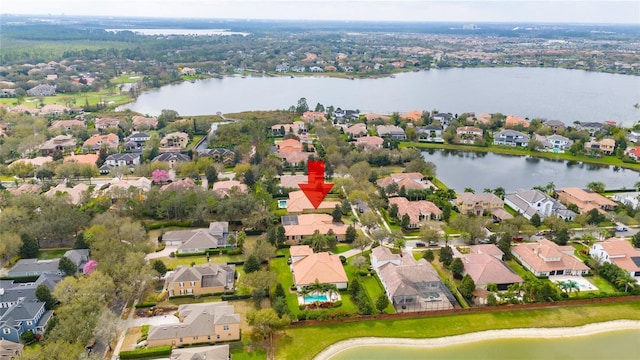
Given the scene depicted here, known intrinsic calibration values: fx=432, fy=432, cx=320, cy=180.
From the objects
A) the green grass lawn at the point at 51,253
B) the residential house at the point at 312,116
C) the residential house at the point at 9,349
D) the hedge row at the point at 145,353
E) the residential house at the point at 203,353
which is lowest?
the green grass lawn at the point at 51,253

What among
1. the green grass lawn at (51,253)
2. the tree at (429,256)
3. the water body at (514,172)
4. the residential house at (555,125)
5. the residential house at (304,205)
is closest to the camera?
the tree at (429,256)

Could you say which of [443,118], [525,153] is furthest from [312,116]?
[525,153]

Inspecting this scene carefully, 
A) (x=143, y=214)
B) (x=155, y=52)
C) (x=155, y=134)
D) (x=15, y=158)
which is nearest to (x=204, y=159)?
(x=143, y=214)

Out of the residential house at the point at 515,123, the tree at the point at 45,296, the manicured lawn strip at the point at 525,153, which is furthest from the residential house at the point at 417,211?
the residential house at the point at 515,123

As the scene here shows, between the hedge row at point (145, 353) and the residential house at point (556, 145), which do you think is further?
the residential house at point (556, 145)

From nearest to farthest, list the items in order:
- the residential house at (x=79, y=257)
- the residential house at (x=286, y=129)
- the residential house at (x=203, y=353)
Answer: the residential house at (x=203, y=353), the residential house at (x=79, y=257), the residential house at (x=286, y=129)

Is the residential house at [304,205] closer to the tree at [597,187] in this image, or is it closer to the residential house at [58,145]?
the tree at [597,187]
